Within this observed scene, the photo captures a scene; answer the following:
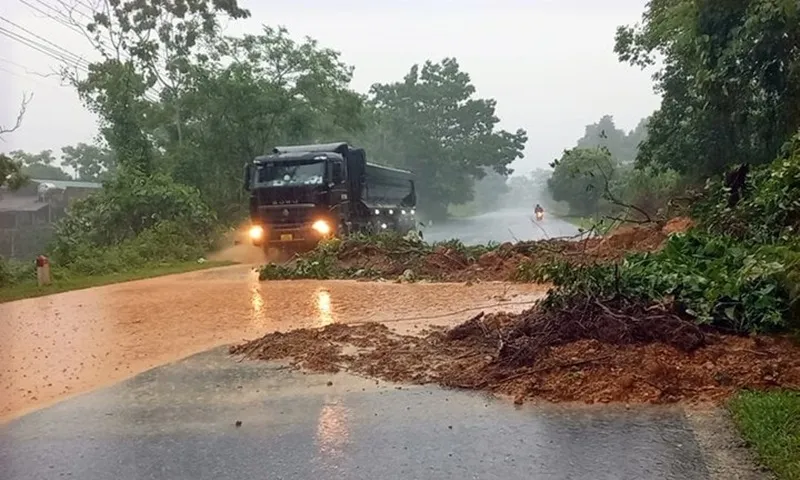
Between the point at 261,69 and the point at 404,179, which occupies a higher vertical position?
the point at 261,69

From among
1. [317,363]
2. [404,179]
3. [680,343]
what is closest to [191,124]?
[404,179]

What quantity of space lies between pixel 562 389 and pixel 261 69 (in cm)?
2782

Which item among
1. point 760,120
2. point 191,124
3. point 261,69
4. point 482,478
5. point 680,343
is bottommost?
point 482,478

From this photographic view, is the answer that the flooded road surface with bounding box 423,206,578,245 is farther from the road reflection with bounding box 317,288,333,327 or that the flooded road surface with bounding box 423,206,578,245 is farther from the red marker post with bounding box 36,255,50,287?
the red marker post with bounding box 36,255,50,287

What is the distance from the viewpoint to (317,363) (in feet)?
25.2

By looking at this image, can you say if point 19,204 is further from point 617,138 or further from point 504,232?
point 617,138

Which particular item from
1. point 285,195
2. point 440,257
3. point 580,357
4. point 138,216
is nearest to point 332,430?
point 580,357

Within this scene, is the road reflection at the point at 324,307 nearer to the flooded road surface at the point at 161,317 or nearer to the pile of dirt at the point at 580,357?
the flooded road surface at the point at 161,317

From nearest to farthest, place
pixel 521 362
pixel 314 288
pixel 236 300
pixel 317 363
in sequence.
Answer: pixel 521 362 → pixel 317 363 → pixel 236 300 → pixel 314 288

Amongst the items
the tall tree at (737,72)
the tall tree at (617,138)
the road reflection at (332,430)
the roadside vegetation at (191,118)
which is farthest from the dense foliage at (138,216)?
the tall tree at (617,138)

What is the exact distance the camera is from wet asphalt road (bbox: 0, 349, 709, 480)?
4.75 metres

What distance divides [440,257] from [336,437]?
11.3 m

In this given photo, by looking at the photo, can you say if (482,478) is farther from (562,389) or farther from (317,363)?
(317,363)

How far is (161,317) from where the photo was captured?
37.9 ft
